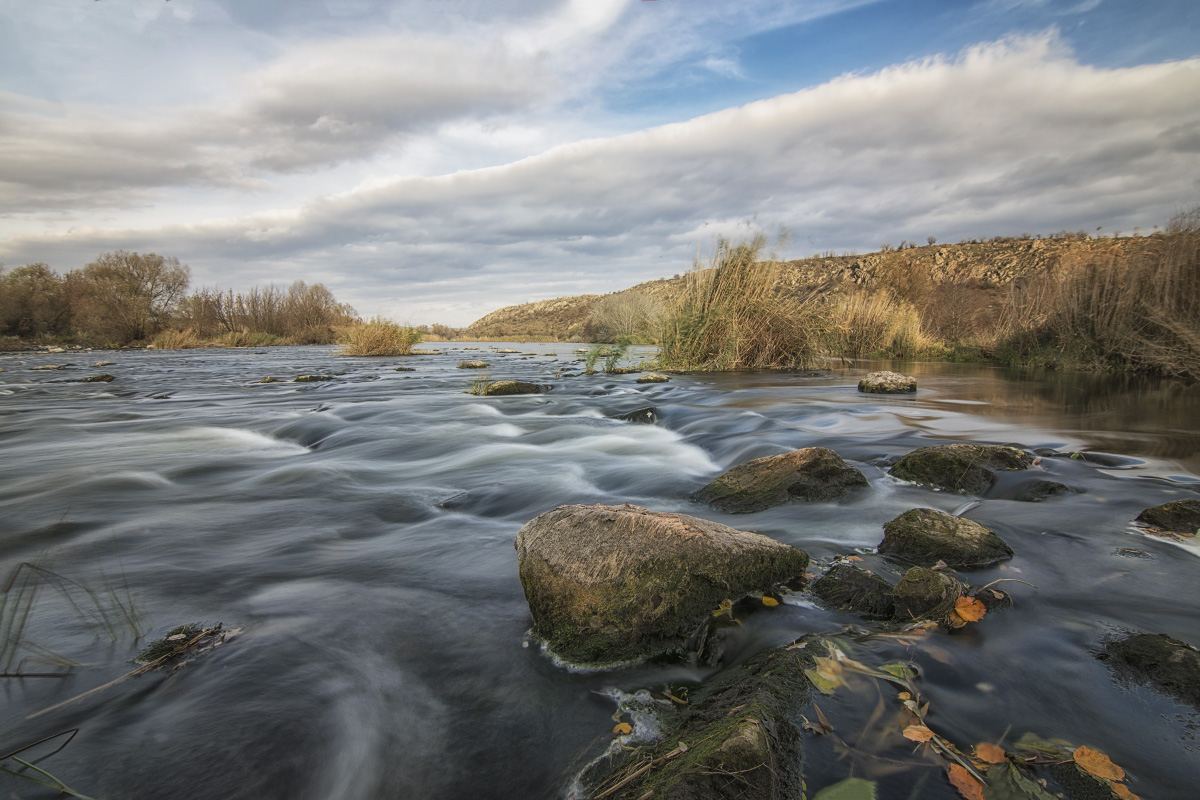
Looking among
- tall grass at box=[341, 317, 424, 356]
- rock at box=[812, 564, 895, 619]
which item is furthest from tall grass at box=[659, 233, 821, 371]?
tall grass at box=[341, 317, 424, 356]

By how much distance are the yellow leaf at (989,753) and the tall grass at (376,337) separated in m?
22.7

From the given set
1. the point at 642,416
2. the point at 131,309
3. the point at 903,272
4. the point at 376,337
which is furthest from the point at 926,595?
the point at 131,309

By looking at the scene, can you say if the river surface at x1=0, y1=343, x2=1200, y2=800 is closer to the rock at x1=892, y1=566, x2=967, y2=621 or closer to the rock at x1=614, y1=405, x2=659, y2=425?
the rock at x1=892, y1=566, x2=967, y2=621

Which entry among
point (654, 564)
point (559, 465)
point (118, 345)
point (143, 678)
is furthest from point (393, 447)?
point (118, 345)

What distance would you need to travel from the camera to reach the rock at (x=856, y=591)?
6.72ft

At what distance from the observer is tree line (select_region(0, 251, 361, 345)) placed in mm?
32719

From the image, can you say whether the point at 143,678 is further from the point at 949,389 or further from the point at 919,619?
the point at 949,389

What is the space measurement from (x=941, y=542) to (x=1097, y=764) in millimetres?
1224

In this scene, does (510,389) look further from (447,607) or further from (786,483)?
(447,607)

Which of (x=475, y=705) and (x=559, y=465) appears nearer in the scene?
(x=475, y=705)

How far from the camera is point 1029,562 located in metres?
2.53

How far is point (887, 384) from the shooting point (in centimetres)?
913

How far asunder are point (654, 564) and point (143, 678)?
67.7 inches

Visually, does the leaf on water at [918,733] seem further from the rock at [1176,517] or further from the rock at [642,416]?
the rock at [642,416]
